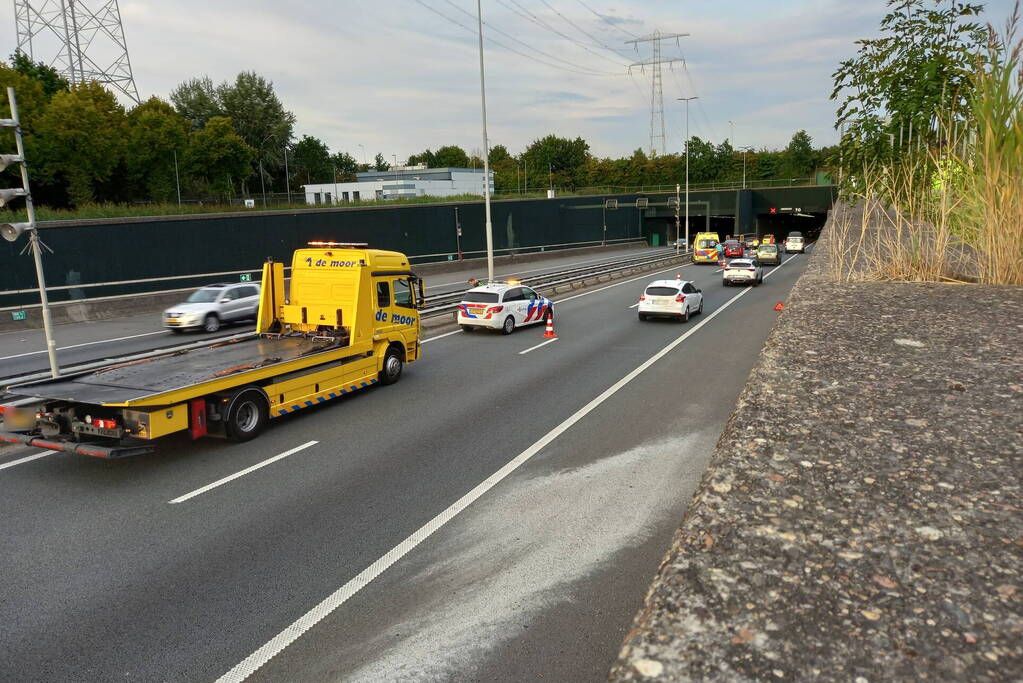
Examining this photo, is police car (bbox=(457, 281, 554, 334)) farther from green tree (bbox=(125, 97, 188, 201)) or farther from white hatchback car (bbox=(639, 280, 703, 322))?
green tree (bbox=(125, 97, 188, 201))

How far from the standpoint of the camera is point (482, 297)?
21141 mm

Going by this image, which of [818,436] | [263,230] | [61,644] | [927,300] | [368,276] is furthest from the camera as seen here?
[263,230]

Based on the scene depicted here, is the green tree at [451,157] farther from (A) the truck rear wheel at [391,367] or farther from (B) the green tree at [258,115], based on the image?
(A) the truck rear wheel at [391,367]

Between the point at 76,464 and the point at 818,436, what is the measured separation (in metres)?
10.2

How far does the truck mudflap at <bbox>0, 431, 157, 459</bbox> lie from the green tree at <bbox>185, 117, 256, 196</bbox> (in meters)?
52.3

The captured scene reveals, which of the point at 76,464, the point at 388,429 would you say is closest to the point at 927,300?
the point at 388,429

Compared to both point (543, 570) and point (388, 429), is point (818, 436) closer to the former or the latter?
point (543, 570)

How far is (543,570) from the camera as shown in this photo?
21.5 feet

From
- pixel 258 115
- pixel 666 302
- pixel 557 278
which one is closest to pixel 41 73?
pixel 258 115

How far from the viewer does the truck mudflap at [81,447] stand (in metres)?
8.88

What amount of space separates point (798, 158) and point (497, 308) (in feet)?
370

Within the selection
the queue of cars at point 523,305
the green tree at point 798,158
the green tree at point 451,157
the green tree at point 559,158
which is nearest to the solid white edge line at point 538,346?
the queue of cars at point 523,305

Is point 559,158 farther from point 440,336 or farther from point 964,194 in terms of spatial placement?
point 964,194

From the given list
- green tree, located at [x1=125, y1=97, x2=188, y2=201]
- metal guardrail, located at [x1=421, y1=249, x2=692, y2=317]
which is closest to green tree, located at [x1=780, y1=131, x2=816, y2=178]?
metal guardrail, located at [x1=421, y1=249, x2=692, y2=317]
